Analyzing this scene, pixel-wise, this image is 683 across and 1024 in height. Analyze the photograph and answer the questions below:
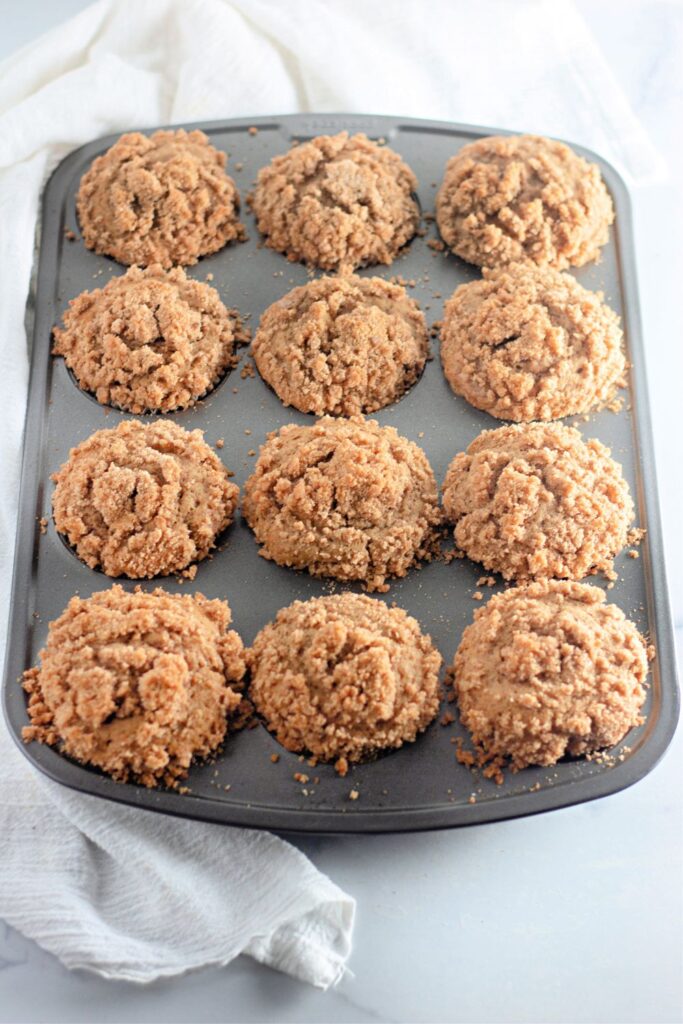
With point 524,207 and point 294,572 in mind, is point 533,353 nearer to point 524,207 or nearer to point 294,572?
point 524,207

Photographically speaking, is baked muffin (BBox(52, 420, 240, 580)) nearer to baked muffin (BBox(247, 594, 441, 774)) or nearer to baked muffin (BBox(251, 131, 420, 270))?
baked muffin (BBox(247, 594, 441, 774))

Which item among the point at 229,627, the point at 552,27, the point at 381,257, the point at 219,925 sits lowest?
the point at 219,925

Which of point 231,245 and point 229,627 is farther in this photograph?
point 231,245

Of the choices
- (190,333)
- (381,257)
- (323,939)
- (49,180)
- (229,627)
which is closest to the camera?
(323,939)

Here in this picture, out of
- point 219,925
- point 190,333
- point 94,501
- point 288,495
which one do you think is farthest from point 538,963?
point 190,333

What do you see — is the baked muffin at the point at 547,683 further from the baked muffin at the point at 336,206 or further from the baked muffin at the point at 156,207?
the baked muffin at the point at 156,207

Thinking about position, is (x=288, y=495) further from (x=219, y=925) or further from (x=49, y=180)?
(x=49, y=180)

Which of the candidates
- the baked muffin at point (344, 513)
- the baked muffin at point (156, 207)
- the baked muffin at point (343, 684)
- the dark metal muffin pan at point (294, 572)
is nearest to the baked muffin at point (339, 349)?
the dark metal muffin pan at point (294, 572)
